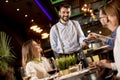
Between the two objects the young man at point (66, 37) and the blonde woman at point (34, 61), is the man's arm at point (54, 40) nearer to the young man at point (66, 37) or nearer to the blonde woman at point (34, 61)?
the young man at point (66, 37)

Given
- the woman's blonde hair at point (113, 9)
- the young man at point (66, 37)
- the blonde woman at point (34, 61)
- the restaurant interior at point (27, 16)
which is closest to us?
the woman's blonde hair at point (113, 9)

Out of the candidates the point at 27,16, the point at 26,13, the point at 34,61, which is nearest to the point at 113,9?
the point at 34,61

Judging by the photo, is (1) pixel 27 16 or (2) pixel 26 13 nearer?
(2) pixel 26 13

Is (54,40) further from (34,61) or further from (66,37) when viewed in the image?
(34,61)

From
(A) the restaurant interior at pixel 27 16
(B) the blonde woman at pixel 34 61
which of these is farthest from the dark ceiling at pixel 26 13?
(B) the blonde woman at pixel 34 61

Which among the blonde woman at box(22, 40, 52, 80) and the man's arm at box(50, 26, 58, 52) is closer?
the blonde woman at box(22, 40, 52, 80)

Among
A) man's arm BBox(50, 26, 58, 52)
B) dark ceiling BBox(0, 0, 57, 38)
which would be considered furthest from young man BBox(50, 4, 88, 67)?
dark ceiling BBox(0, 0, 57, 38)

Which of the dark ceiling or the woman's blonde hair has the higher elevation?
the dark ceiling

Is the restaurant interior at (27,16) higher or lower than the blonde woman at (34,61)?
higher

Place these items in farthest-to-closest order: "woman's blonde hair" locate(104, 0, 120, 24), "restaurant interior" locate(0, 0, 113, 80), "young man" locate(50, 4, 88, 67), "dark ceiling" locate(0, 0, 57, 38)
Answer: "restaurant interior" locate(0, 0, 113, 80), "dark ceiling" locate(0, 0, 57, 38), "young man" locate(50, 4, 88, 67), "woman's blonde hair" locate(104, 0, 120, 24)

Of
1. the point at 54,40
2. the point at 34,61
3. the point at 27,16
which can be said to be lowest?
the point at 34,61

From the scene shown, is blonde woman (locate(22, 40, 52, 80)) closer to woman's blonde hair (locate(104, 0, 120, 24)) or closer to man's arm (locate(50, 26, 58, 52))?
man's arm (locate(50, 26, 58, 52))

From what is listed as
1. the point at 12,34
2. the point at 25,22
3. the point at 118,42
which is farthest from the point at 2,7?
the point at 118,42

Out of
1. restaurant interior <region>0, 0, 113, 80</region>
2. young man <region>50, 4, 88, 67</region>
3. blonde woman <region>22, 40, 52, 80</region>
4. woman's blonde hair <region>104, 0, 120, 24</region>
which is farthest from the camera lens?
restaurant interior <region>0, 0, 113, 80</region>
